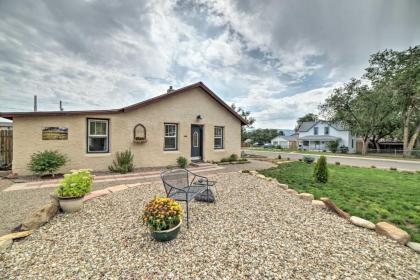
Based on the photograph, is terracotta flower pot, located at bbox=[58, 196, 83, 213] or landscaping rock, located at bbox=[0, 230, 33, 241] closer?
landscaping rock, located at bbox=[0, 230, 33, 241]

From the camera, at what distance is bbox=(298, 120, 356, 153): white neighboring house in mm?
30445

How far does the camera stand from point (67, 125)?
7398mm

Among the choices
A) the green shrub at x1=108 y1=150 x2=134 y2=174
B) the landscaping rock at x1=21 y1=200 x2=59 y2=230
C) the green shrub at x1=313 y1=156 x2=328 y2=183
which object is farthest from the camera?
the green shrub at x1=108 y1=150 x2=134 y2=174

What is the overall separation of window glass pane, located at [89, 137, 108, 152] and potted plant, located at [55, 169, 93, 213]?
16.6 feet

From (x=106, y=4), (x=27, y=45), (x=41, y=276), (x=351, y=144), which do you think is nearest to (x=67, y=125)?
(x=27, y=45)

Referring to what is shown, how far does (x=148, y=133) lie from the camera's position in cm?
912

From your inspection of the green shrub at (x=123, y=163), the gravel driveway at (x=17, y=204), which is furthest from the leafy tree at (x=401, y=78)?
the gravel driveway at (x=17, y=204)

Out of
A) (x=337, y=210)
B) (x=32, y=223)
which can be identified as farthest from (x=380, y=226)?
(x=32, y=223)

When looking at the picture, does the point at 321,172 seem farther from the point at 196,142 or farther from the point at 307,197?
the point at 196,142

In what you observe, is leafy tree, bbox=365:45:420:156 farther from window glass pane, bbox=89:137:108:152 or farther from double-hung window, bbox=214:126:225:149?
window glass pane, bbox=89:137:108:152

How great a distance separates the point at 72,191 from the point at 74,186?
10 cm

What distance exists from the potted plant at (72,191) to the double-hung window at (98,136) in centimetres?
505

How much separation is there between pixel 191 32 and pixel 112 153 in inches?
291

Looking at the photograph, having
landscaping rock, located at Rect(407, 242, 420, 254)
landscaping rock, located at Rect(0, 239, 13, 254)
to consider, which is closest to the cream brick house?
landscaping rock, located at Rect(0, 239, 13, 254)
